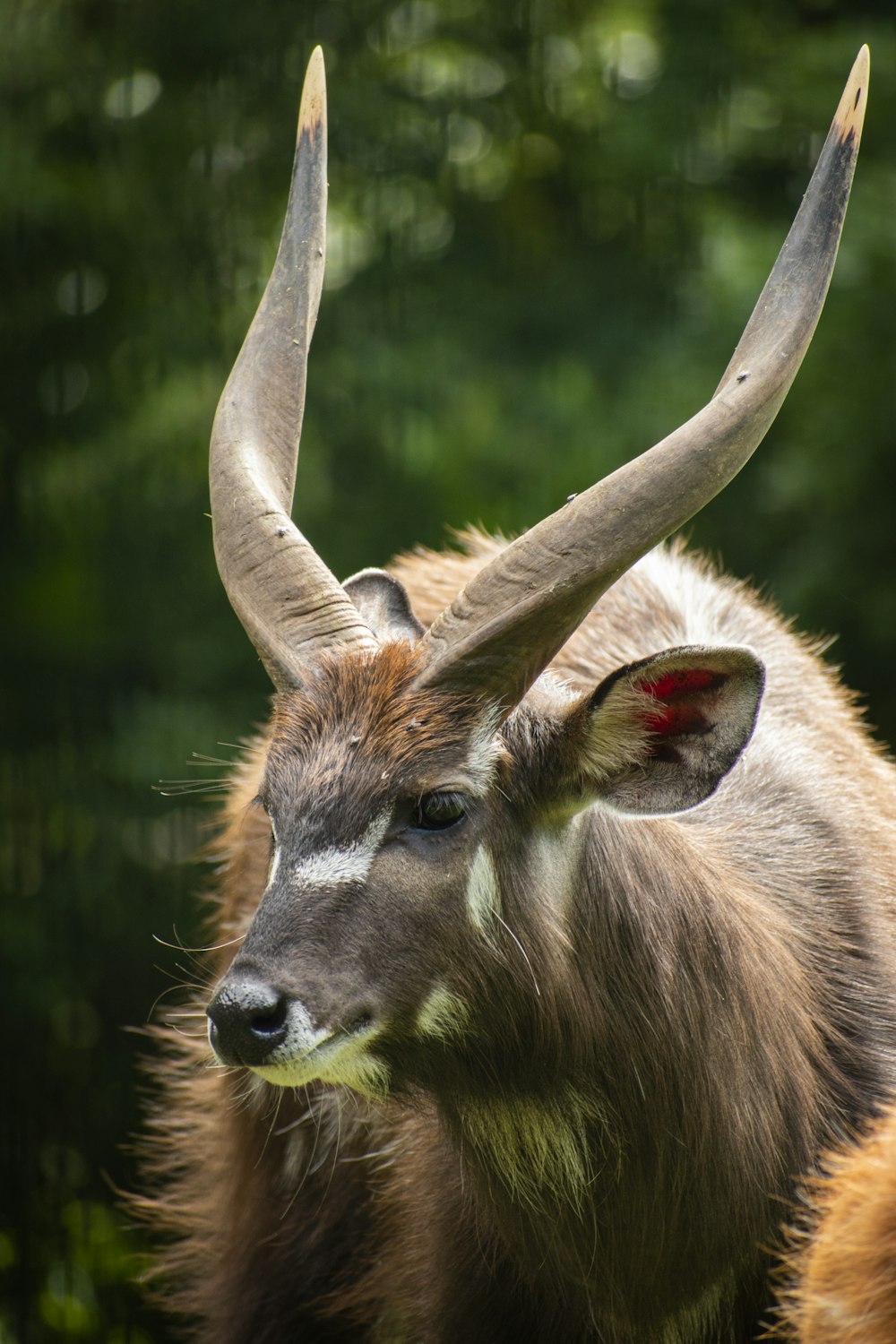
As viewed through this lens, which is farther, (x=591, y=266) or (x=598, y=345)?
(x=591, y=266)

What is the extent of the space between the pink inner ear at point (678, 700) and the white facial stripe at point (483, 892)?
0.47 metres

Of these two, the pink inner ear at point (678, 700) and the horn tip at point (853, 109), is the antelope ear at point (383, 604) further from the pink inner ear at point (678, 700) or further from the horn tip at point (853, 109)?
the horn tip at point (853, 109)

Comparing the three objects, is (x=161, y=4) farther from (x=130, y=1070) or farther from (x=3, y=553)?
(x=130, y=1070)

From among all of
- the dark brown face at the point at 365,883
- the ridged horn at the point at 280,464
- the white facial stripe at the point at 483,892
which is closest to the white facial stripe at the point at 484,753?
the dark brown face at the point at 365,883

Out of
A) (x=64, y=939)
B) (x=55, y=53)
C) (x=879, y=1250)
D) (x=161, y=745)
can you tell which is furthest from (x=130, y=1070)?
(x=879, y=1250)

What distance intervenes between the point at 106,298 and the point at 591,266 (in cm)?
323

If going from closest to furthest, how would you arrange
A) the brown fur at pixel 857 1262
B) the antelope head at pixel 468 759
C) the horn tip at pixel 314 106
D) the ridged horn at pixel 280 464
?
the brown fur at pixel 857 1262
the antelope head at pixel 468 759
the ridged horn at pixel 280 464
the horn tip at pixel 314 106

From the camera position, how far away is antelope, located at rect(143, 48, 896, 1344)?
143 inches

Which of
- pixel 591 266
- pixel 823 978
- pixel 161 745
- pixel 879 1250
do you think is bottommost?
pixel 879 1250

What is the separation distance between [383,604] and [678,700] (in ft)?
3.19

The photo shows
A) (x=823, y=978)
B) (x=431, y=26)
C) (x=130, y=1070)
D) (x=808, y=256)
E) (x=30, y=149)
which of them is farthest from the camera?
(x=431, y=26)

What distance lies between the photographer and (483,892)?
372cm

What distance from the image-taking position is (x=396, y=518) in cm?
1084

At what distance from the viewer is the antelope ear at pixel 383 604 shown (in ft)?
14.3
